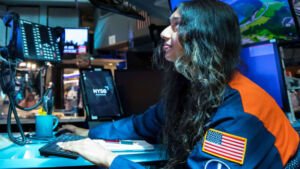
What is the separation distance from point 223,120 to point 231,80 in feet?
0.56

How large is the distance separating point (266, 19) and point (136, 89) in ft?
2.55

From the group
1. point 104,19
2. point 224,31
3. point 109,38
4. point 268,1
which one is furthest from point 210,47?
point 104,19

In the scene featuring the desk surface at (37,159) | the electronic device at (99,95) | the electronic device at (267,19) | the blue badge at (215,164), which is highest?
the electronic device at (267,19)

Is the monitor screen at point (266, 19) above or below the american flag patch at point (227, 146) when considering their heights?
above

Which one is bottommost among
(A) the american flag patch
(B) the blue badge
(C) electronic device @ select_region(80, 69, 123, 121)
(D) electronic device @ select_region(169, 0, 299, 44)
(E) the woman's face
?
(B) the blue badge

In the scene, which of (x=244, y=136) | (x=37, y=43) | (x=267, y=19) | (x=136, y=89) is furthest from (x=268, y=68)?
A: (x=37, y=43)

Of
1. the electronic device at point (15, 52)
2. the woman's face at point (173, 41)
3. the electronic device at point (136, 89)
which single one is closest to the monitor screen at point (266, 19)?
the electronic device at point (136, 89)

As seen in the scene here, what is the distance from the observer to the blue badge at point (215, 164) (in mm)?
711

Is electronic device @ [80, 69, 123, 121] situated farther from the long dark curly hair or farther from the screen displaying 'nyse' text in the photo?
the long dark curly hair

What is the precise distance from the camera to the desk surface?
2.84 feet

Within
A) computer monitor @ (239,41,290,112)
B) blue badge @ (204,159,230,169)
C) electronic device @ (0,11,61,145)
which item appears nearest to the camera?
blue badge @ (204,159,230,169)

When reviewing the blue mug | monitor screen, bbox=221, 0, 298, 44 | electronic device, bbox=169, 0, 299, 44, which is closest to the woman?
the blue mug

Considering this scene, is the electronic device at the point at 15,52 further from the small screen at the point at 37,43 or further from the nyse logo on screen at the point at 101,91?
the nyse logo on screen at the point at 101,91

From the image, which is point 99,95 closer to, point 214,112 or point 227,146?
point 214,112
